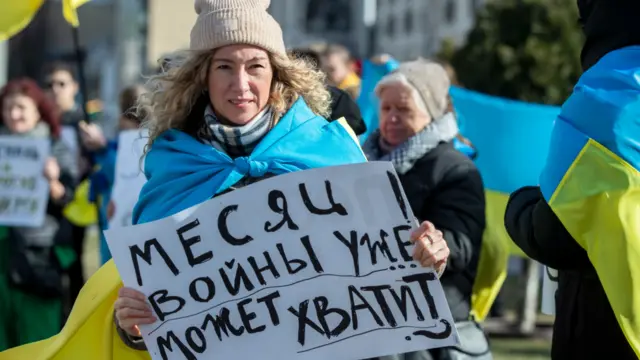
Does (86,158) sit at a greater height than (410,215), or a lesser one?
lesser

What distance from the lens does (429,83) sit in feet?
15.3

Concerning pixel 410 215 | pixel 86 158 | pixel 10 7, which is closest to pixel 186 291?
pixel 410 215

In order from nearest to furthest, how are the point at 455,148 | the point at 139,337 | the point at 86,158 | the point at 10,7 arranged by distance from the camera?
the point at 139,337, the point at 455,148, the point at 10,7, the point at 86,158

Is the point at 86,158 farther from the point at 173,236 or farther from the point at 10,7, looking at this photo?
the point at 173,236

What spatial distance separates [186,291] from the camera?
9.98 feet

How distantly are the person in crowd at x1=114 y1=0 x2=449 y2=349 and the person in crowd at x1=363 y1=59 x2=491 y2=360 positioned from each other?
1.02 meters

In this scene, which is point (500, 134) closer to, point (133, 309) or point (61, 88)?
point (61, 88)

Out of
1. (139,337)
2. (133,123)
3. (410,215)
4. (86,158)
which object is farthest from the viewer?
(86,158)

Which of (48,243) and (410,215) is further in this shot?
(48,243)

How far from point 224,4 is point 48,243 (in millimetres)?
4332

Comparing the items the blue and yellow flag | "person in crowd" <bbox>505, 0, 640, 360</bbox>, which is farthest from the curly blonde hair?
the blue and yellow flag

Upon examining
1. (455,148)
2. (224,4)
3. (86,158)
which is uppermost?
(224,4)

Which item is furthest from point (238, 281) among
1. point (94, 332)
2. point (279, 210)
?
point (94, 332)

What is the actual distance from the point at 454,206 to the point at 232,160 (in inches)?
49.6
